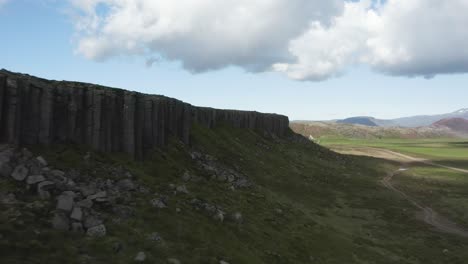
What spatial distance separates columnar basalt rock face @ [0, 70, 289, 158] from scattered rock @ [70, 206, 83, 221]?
979 centimetres

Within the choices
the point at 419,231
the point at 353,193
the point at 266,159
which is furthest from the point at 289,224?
the point at 266,159

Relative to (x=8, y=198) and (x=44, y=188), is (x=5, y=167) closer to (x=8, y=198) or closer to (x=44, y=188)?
(x=44, y=188)

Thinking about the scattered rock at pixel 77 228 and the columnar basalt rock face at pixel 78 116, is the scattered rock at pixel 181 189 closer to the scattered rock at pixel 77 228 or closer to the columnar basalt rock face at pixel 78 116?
the columnar basalt rock face at pixel 78 116

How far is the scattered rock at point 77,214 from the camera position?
82.9ft

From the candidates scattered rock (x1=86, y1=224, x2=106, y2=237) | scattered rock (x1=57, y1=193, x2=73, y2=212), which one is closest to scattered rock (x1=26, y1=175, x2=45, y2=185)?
scattered rock (x1=57, y1=193, x2=73, y2=212)

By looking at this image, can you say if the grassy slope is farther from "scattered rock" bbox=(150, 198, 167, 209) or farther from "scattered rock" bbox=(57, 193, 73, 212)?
"scattered rock" bbox=(57, 193, 73, 212)

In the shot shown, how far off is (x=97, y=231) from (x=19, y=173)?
7.84 metres

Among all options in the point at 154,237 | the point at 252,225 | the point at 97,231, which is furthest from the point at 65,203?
the point at 252,225

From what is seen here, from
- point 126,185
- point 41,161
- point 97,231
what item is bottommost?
point 97,231

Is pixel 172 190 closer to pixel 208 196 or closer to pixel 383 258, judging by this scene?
pixel 208 196

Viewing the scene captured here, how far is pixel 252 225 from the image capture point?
38.7 meters

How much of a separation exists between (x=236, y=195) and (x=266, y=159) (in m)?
36.6

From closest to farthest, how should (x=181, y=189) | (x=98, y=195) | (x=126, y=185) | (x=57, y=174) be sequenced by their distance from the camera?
(x=98, y=195)
(x=57, y=174)
(x=126, y=185)
(x=181, y=189)

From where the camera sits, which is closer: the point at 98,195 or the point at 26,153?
the point at 98,195
